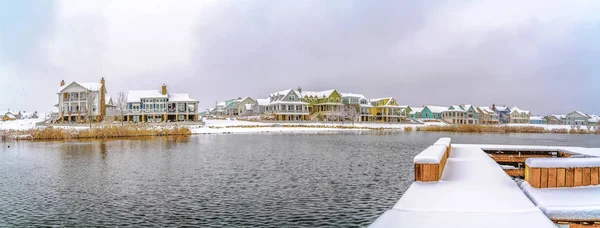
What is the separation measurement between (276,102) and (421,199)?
91913 mm

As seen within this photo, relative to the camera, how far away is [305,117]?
105 m

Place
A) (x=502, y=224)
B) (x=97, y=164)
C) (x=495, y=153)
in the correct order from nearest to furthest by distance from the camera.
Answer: (x=502, y=224)
(x=495, y=153)
(x=97, y=164)

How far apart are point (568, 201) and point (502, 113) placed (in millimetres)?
160766

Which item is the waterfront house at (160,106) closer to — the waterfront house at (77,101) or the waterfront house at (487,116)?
the waterfront house at (77,101)

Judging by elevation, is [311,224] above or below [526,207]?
below

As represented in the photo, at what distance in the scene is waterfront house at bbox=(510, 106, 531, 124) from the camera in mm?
151500

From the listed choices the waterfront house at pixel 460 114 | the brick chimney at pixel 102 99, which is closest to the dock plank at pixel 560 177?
the brick chimney at pixel 102 99

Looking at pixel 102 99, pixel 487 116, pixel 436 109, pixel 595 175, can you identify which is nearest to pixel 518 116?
pixel 487 116

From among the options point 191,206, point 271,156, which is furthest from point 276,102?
point 191,206

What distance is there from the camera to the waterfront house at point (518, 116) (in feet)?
497

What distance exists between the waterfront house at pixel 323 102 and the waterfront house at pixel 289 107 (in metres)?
3.66

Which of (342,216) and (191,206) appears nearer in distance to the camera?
(342,216)

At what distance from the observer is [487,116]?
142 meters

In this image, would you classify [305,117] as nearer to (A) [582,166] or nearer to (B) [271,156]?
(B) [271,156]
